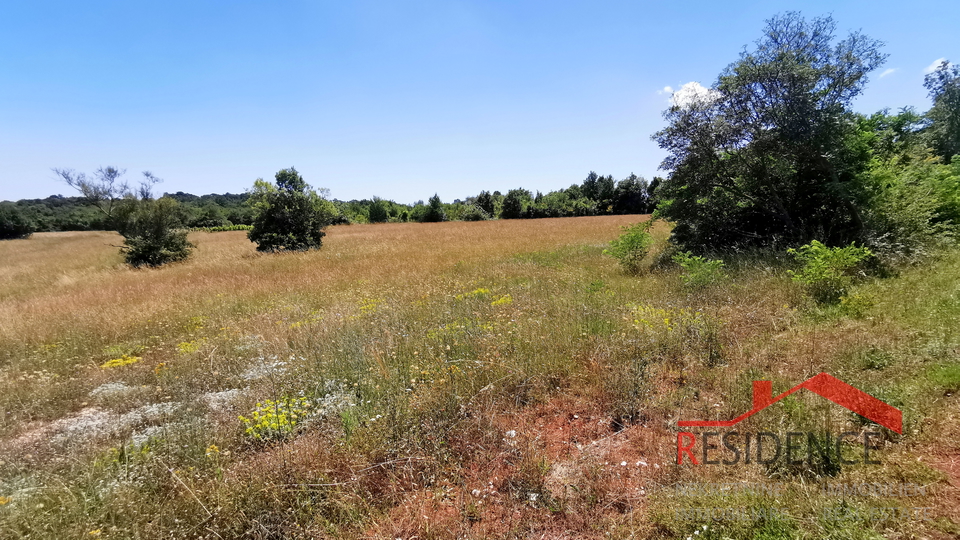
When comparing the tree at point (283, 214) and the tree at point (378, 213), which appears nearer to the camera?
the tree at point (283, 214)

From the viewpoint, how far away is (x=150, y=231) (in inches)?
672

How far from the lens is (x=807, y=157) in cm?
815

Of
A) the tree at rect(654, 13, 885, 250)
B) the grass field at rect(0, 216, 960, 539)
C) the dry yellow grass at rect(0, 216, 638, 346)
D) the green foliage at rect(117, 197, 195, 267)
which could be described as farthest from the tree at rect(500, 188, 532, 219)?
the grass field at rect(0, 216, 960, 539)

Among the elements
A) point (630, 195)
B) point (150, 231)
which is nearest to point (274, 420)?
point (150, 231)

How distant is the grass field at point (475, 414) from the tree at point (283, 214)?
472 inches

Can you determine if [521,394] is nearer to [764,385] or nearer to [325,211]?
[764,385]

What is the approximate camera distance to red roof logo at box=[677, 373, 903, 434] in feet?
9.02

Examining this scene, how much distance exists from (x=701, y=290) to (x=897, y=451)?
4441mm

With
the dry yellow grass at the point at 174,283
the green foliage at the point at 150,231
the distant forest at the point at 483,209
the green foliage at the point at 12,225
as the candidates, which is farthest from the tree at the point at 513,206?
the green foliage at the point at 12,225

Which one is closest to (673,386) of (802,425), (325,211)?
(802,425)

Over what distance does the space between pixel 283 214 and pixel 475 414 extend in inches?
756

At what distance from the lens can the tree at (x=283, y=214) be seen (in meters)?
18.6

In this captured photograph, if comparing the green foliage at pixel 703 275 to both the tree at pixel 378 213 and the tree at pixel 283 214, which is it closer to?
the tree at pixel 283 214

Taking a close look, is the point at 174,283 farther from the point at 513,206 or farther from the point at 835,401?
the point at 513,206
